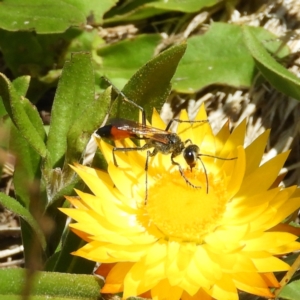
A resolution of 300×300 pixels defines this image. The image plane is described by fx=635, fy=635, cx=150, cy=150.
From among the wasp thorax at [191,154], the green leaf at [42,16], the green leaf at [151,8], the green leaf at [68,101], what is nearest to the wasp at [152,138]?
the wasp thorax at [191,154]

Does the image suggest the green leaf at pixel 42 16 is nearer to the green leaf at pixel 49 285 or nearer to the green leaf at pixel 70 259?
the green leaf at pixel 70 259

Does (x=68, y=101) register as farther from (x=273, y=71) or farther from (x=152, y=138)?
(x=273, y=71)

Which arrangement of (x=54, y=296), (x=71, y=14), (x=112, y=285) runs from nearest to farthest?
(x=112, y=285), (x=54, y=296), (x=71, y=14)

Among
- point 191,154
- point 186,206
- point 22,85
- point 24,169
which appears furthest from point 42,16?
point 186,206

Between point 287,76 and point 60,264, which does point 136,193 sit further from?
point 287,76

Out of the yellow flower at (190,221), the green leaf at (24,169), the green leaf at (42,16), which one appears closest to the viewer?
the yellow flower at (190,221)

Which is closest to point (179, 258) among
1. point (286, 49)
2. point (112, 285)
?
point (112, 285)
